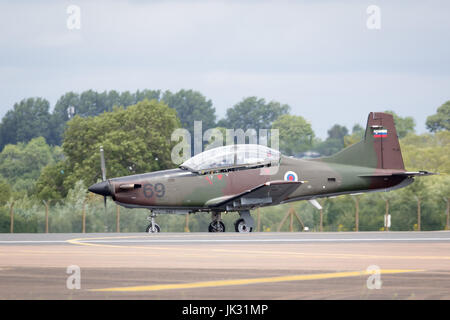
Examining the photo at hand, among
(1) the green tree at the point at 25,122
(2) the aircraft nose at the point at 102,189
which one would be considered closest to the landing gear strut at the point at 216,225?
(2) the aircraft nose at the point at 102,189

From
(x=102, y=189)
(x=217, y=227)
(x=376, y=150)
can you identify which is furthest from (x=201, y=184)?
(x=376, y=150)

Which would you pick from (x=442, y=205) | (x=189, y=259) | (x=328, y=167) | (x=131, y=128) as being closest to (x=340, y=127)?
(x=131, y=128)

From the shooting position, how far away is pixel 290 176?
963 inches

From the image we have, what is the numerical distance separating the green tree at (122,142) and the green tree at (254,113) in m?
75.4

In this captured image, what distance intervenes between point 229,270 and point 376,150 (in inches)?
600

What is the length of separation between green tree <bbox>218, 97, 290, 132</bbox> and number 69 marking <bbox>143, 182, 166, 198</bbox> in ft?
417

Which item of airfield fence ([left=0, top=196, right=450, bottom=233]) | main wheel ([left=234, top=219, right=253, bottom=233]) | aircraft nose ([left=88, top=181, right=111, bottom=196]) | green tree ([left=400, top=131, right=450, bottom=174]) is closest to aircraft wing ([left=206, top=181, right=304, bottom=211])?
main wheel ([left=234, top=219, right=253, bottom=233])

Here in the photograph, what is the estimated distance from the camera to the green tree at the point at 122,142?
6731 cm

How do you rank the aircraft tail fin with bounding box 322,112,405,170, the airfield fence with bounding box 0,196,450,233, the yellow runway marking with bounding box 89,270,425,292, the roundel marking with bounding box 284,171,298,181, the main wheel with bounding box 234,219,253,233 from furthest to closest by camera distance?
the airfield fence with bounding box 0,196,450,233 < the aircraft tail fin with bounding box 322,112,405,170 < the roundel marking with bounding box 284,171,298,181 < the main wheel with bounding box 234,219,253,233 < the yellow runway marking with bounding box 89,270,425,292

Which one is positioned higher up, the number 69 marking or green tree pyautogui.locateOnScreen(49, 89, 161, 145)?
green tree pyautogui.locateOnScreen(49, 89, 161, 145)

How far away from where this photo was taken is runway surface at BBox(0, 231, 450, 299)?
9.61m

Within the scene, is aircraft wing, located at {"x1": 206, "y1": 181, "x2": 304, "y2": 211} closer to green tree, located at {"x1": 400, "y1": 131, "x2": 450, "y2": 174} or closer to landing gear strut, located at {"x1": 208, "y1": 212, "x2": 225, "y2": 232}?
landing gear strut, located at {"x1": 208, "y1": 212, "x2": 225, "y2": 232}

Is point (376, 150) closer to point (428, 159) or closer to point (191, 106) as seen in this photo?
point (428, 159)
